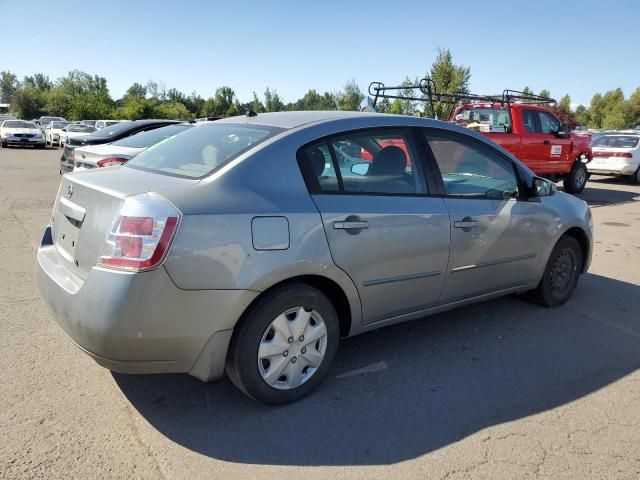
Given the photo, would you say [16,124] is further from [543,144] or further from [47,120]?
[543,144]

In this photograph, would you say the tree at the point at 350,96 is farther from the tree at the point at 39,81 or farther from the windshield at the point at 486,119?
the tree at the point at 39,81

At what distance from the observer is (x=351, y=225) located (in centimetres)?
300

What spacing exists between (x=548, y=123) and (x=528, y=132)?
3.11 feet

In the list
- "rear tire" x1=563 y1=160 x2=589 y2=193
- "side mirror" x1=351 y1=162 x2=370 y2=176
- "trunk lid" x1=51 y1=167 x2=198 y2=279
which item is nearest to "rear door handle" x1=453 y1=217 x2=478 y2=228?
"side mirror" x1=351 y1=162 x2=370 y2=176

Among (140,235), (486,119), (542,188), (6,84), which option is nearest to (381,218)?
(140,235)

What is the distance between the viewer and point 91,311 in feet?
8.10

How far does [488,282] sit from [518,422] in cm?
129

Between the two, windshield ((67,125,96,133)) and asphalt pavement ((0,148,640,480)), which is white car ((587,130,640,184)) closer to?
asphalt pavement ((0,148,640,480))

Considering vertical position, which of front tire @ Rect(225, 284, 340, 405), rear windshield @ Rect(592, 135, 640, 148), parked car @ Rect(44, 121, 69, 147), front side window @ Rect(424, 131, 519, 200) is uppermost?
front side window @ Rect(424, 131, 519, 200)

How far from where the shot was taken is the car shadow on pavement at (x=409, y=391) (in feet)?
8.63

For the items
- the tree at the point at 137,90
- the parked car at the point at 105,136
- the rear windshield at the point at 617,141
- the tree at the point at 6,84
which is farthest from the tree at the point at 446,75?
the tree at the point at 6,84

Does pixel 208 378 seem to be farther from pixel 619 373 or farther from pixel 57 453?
pixel 619 373

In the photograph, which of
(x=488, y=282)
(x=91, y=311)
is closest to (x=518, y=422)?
(x=488, y=282)

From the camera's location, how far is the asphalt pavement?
8.07 feet
